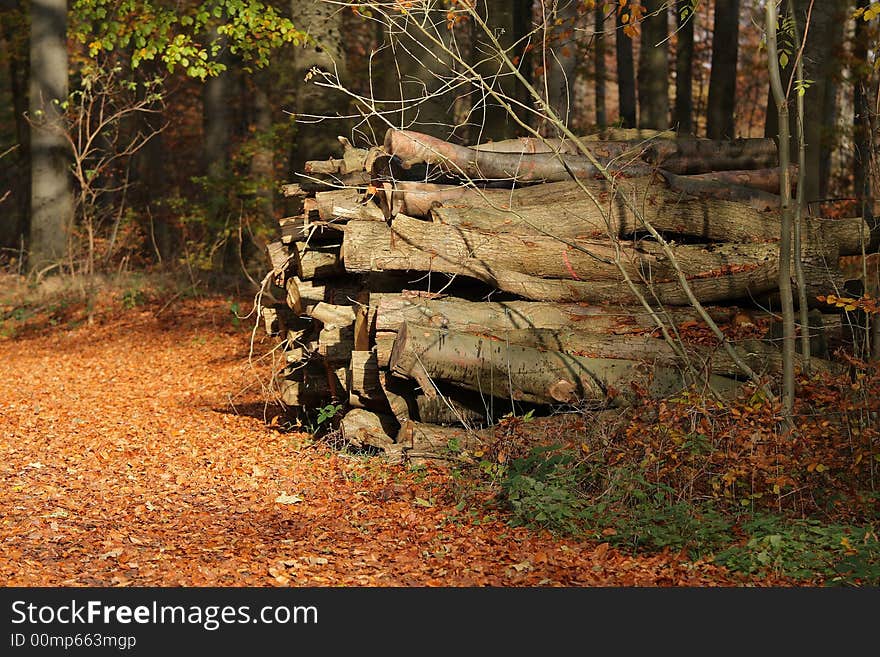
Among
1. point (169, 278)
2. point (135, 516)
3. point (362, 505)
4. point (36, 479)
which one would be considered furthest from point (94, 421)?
point (169, 278)

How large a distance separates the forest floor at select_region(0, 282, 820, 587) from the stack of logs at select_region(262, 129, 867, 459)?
0.71 metres

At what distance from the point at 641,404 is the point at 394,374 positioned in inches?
72.7

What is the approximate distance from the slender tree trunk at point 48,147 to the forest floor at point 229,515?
6.22 m

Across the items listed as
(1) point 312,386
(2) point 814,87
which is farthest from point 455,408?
(2) point 814,87

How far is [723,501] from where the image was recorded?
238 inches

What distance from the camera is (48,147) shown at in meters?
17.3

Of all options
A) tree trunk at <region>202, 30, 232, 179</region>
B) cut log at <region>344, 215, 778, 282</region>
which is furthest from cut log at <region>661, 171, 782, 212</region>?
tree trunk at <region>202, 30, 232, 179</region>

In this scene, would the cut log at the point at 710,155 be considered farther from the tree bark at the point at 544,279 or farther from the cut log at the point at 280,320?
the cut log at the point at 280,320

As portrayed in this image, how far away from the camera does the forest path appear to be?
525cm

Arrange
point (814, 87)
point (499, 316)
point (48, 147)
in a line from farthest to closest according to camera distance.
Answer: point (48, 147) → point (814, 87) → point (499, 316)

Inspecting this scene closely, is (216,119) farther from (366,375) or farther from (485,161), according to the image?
(366,375)

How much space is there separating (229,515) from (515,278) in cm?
294

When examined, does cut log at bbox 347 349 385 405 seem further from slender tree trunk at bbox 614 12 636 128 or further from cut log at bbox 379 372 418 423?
A: slender tree trunk at bbox 614 12 636 128

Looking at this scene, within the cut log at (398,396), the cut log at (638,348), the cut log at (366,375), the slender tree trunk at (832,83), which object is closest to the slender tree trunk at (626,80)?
the slender tree trunk at (832,83)
